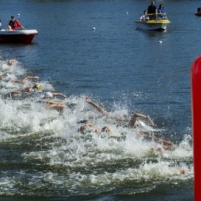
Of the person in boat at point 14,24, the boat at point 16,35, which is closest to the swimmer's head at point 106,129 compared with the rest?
the boat at point 16,35

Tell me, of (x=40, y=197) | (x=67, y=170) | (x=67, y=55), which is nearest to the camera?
(x=40, y=197)

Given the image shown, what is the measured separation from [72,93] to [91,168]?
380 inches

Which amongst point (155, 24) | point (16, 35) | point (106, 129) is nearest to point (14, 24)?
point (16, 35)

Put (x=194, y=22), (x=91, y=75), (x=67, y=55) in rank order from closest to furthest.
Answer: (x=91, y=75), (x=67, y=55), (x=194, y=22)

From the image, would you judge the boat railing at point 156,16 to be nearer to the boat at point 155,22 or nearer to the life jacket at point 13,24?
the boat at point 155,22

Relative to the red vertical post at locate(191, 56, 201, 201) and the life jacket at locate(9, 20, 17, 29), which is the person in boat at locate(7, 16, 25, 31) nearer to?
the life jacket at locate(9, 20, 17, 29)

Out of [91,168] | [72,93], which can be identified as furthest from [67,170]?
[72,93]

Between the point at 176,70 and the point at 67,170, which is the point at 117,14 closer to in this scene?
the point at 176,70

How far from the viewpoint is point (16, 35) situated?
37.6m

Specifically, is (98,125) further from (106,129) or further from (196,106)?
(196,106)

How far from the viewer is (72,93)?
72.8 feet

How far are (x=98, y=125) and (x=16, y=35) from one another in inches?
874

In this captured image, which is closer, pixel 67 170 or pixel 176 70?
pixel 67 170

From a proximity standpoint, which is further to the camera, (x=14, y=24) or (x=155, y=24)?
(x=155, y=24)
